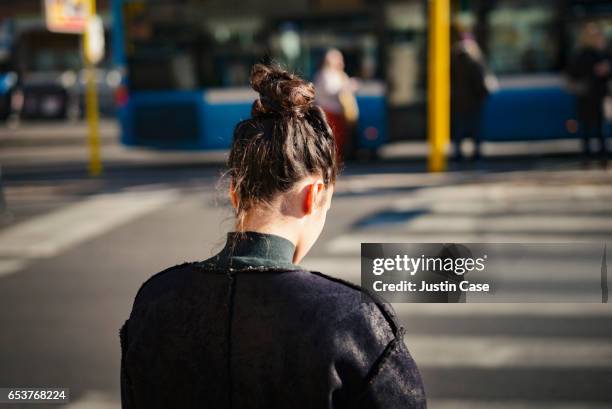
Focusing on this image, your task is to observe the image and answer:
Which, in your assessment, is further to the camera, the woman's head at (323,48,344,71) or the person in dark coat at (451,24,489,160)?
A: the person in dark coat at (451,24,489,160)

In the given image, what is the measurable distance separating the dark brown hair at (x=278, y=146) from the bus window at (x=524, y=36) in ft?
40.4

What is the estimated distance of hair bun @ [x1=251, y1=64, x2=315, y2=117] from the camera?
148 centimetres

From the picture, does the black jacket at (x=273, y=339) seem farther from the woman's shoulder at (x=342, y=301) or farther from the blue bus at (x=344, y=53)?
the blue bus at (x=344, y=53)

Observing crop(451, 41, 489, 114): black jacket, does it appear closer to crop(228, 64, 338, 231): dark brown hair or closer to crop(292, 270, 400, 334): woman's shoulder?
crop(228, 64, 338, 231): dark brown hair

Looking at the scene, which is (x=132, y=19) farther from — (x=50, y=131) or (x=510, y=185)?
(x=50, y=131)

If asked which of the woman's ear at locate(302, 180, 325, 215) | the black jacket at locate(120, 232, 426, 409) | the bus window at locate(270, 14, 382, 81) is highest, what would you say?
the bus window at locate(270, 14, 382, 81)

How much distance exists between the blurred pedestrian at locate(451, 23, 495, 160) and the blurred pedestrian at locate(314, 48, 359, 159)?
4.94ft

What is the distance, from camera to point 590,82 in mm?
11961

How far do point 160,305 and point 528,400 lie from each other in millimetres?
2972

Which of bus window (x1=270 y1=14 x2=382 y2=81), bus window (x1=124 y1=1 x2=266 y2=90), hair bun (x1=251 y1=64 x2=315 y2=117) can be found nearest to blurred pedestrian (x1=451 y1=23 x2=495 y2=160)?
bus window (x1=270 y1=14 x2=382 y2=81)

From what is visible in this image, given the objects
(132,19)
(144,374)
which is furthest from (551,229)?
(132,19)

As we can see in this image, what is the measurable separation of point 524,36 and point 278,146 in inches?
494

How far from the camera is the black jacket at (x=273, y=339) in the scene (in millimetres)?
1365

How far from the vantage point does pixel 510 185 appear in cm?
1055
